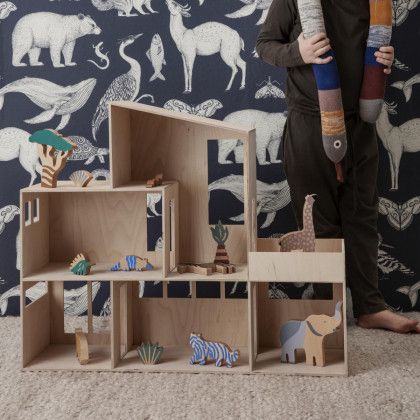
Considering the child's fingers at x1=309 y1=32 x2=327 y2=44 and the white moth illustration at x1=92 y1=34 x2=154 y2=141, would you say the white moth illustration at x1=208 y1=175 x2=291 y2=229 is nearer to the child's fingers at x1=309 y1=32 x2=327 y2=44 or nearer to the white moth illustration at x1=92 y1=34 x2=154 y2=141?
the white moth illustration at x1=92 y1=34 x2=154 y2=141

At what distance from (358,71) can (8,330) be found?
115 cm

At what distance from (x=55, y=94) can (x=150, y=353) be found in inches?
33.5

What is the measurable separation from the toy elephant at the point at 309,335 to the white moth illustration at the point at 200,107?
0.70 meters

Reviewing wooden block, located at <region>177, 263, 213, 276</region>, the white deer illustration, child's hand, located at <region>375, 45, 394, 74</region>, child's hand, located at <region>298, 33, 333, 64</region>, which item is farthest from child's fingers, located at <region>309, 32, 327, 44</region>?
wooden block, located at <region>177, 263, 213, 276</region>

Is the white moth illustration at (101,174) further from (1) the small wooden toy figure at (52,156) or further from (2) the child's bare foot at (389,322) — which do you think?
(2) the child's bare foot at (389,322)

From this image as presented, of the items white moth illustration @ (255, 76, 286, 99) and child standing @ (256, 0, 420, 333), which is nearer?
child standing @ (256, 0, 420, 333)

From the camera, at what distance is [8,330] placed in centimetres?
197

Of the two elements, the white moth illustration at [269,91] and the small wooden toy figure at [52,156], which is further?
the white moth illustration at [269,91]

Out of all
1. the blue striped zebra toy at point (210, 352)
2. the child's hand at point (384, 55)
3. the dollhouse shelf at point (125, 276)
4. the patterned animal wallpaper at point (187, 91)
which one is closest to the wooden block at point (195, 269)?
the dollhouse shelf at point (125, 276)

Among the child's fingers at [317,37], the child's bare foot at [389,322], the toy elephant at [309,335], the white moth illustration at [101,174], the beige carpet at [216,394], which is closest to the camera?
the beige carpet at [216,394]

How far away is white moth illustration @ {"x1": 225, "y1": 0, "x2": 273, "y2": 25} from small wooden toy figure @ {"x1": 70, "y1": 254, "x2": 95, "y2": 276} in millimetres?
830

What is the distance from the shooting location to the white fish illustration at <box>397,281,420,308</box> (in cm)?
208

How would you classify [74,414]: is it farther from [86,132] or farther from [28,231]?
[86,132]

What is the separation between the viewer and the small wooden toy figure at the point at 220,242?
1.70 meters
